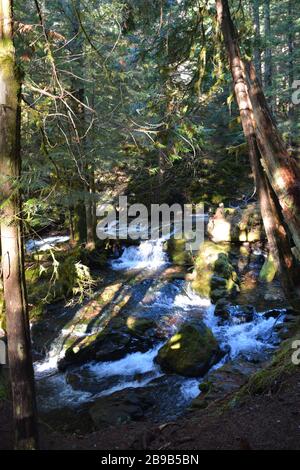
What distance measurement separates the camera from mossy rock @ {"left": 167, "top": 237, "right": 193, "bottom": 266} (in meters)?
16.7

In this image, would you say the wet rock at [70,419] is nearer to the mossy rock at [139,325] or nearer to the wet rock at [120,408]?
the wet rock at [120,408]

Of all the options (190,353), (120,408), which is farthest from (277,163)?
(120,408)

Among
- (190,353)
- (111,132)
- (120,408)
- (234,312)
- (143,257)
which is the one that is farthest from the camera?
(143,257)

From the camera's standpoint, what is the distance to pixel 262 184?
21.7 feet

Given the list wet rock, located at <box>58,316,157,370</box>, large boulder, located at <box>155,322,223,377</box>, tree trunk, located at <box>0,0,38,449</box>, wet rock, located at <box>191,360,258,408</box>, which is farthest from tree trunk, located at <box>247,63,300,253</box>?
wet rock, located at <box>58,316,157,370</box>

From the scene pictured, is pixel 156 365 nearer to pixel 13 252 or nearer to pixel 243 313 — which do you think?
pixel 243 313

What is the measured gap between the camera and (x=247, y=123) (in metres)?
6.65

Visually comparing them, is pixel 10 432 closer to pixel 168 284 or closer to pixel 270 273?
pixel 168 284

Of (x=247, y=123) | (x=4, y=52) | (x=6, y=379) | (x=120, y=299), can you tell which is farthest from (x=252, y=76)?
(x=120, y=299)

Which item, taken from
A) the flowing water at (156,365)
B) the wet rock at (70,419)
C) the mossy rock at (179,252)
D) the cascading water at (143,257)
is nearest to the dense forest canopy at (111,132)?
the flowing water at (156,365)

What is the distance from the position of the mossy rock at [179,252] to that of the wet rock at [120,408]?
327 inches

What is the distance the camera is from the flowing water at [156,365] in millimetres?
8750

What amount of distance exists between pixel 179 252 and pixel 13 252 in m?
12.8

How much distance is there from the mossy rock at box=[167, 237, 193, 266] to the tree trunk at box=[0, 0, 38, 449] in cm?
1208
